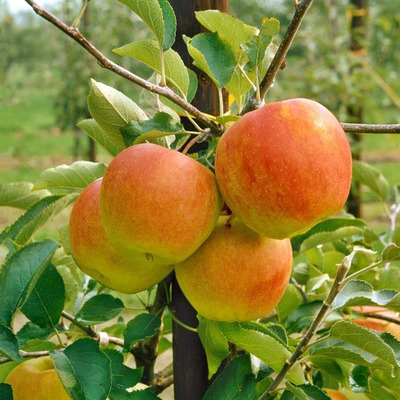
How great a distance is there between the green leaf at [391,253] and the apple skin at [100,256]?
20 cm

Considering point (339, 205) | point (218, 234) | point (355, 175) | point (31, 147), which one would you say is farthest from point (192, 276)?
point (31, 147)

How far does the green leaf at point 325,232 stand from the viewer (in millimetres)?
828

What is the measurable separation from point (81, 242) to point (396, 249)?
0.29m

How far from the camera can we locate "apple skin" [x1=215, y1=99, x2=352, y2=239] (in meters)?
0.55

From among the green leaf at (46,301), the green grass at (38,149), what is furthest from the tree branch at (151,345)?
the green grass at (38,149)

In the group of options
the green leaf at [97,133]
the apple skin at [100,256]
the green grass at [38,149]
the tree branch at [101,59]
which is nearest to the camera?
the tree branch at [101,59]

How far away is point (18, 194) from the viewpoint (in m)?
0.89

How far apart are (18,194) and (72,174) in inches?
5.9

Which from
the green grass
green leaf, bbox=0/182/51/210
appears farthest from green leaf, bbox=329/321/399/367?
the green grass

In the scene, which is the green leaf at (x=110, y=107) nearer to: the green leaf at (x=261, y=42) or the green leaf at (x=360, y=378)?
the green leaf at (x=261, y=42)

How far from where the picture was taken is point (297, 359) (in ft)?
2.10

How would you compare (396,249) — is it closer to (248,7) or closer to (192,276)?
(192,276)

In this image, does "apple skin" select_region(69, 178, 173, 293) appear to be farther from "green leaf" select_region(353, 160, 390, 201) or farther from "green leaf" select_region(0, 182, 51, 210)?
"green leaf" select_region(353, 160, 390, 201)

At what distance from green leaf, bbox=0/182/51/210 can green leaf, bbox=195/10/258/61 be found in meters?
0.36
